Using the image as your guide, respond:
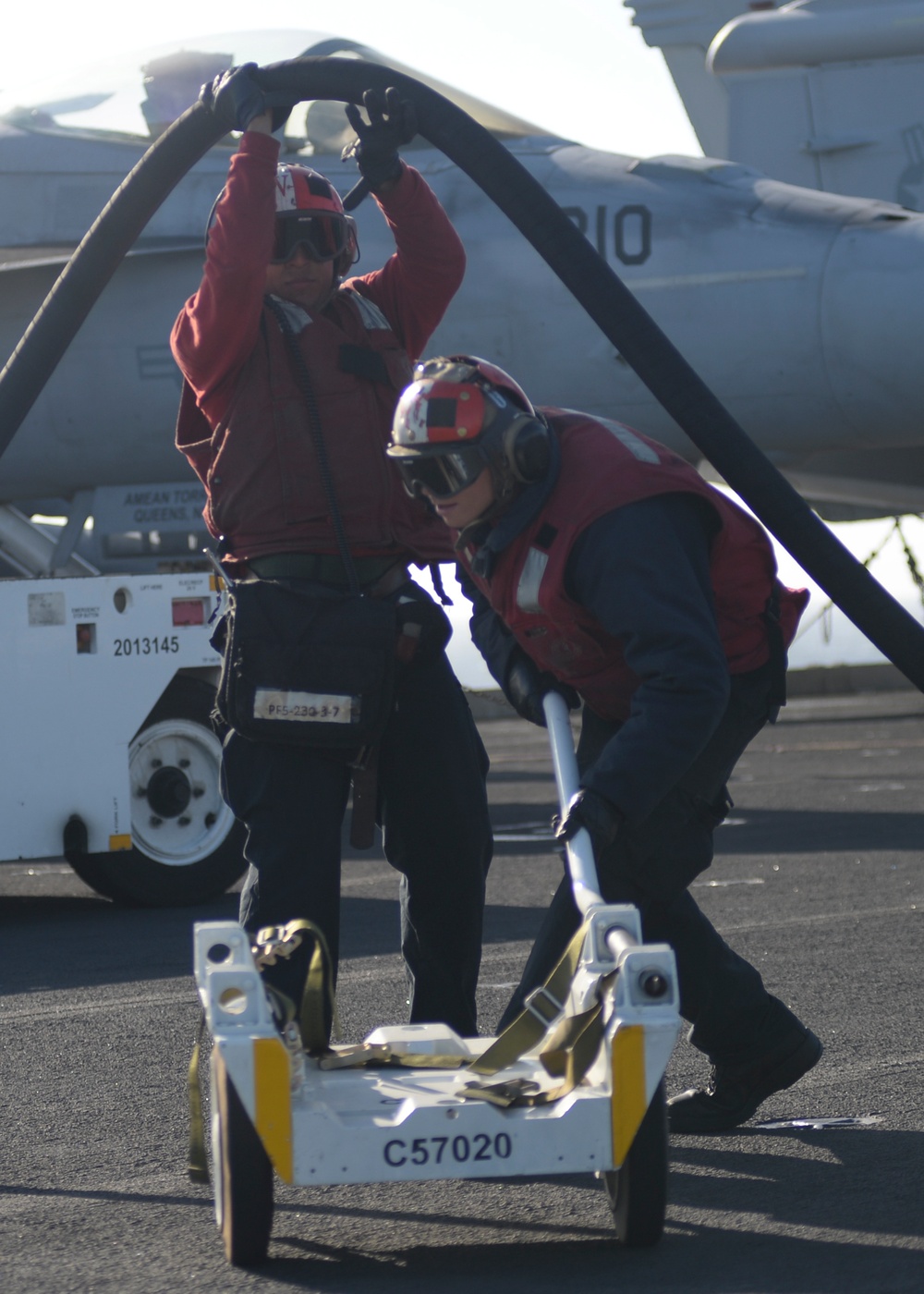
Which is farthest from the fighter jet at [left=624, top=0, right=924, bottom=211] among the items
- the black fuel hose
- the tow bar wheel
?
the tow bar wheel

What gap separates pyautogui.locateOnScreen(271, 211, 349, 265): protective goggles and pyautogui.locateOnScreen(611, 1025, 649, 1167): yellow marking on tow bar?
6.28ft

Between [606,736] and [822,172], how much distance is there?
12.2 metres

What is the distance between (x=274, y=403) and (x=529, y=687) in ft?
2.72

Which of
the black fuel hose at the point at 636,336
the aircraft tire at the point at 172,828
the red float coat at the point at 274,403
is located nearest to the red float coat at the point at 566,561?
the red float coat at the point at 274,403

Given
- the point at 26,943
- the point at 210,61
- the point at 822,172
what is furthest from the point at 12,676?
the point at 822,172

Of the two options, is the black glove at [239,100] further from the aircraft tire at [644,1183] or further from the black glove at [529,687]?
the aircraft tire at [644,1183]

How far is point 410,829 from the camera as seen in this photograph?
3996 millimetres

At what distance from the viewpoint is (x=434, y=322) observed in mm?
4398

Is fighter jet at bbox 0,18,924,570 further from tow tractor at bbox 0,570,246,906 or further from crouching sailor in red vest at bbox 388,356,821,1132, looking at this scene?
crouching sailor in red vest at bbox 388,356,821,1132

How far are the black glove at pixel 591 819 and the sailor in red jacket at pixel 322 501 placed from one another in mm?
645

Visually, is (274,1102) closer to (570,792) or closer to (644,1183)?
(644,1183)

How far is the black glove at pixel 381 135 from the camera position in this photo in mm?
4141

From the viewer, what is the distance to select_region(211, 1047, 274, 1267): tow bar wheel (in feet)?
10.4

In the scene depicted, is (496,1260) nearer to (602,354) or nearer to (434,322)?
(434,322)
